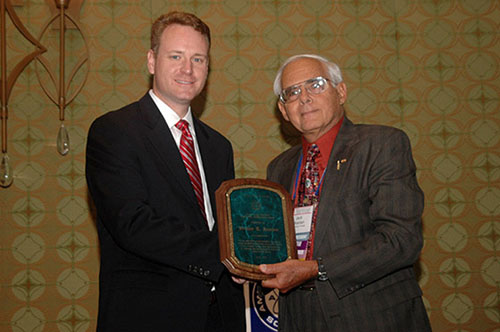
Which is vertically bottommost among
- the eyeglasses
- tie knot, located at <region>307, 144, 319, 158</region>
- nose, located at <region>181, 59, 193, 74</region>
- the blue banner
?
the blue banner

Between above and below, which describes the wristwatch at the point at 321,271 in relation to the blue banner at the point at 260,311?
above

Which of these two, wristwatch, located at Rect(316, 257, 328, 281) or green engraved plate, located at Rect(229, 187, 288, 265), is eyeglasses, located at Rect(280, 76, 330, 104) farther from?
wristwatch, located at Rect(316, 257, 328, 281)

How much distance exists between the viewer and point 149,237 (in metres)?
2.06

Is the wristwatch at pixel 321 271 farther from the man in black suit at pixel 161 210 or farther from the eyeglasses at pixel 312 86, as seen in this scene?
the eyeglasses at pixel 312 86

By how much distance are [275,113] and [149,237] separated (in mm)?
1932

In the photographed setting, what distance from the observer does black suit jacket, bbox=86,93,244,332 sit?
6.81ft

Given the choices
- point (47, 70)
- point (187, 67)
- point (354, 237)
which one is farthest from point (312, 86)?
point (47, 70)

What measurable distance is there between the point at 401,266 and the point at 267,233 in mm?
525

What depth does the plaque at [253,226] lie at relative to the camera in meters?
2.05

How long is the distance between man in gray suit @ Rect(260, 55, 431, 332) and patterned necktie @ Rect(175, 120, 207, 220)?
419mm

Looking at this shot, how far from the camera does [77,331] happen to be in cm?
353

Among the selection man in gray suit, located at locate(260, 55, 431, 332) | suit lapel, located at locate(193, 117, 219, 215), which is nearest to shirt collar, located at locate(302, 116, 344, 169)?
man in gray suit, located at locate(260, 55, 431, 332)

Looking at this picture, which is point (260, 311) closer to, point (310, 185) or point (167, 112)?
point (310, 185)

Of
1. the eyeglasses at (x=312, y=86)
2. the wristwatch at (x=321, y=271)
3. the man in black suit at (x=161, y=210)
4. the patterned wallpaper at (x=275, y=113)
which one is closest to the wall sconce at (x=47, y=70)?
the patterned wallpaper at (x=275, y=113)
